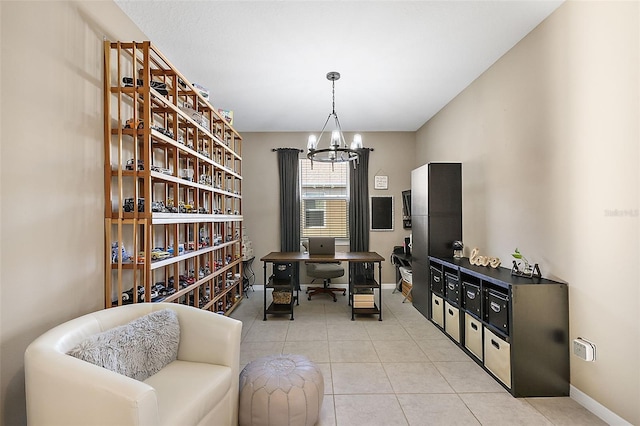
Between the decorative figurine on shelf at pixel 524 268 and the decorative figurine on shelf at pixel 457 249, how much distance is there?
36.7 inches

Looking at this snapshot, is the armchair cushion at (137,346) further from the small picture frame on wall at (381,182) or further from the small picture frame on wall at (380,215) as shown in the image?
the small picture frame on wall at (381,182)

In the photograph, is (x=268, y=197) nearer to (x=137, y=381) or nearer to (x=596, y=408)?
(x=137, y=381)

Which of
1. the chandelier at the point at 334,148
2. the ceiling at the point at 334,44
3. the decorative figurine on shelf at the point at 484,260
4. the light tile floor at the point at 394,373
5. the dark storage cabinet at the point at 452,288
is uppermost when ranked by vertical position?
the ceiling at the point at 334,44

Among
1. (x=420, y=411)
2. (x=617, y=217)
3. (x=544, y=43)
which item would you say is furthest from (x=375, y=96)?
(x=420, y=411)

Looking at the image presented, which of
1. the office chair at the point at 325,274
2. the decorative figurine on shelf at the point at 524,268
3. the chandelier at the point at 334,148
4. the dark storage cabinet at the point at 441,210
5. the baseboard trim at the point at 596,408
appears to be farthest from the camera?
the office chair at the point at 325,274

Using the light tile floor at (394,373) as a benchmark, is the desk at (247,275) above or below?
above

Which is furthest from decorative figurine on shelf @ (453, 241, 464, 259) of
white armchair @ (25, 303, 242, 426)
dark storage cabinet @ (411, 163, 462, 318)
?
white armchair @ (25, 303, 242, 426)

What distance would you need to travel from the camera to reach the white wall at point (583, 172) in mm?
1842

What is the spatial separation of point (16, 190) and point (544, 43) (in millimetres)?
3733

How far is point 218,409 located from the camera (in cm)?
165

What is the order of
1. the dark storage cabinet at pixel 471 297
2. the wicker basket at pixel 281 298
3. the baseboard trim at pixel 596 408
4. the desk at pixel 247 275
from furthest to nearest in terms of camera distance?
the desk at pixel 247 275
the wicker basket at pixel 281 298
the dark storage cabinet at pixel 471 297
the baseboard trim at pixel 596 408

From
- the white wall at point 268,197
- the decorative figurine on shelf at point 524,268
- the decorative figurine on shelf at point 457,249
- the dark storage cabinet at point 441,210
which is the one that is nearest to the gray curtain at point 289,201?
the white wall at point 268,197

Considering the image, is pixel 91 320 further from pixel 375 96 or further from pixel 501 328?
pixel 375 96

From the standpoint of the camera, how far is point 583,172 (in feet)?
7.02
